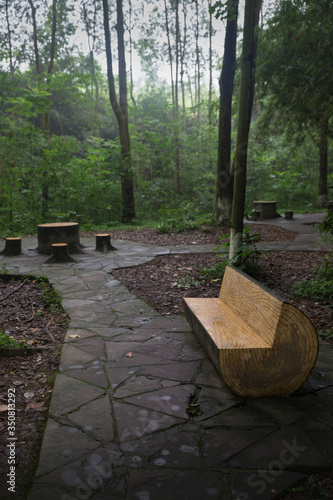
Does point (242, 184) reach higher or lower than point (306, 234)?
higher

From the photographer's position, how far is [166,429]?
2352 millimetres

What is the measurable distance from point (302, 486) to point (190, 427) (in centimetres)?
75

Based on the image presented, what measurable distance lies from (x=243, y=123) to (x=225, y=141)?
5946 millimetres

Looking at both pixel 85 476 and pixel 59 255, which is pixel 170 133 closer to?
pixel 59 255

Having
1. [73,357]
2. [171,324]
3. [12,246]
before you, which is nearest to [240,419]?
[73,357]

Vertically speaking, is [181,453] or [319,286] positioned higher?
[319,286]

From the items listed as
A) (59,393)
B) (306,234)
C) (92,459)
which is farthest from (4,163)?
(92,459)

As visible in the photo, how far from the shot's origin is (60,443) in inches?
87.2

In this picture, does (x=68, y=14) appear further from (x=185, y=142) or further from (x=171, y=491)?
(x=171, y=491)

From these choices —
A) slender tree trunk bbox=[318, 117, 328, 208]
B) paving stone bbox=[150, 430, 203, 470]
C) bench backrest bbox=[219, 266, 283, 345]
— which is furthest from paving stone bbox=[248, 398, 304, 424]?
slender tree trunk bbox=[318, 117, 328, 208]

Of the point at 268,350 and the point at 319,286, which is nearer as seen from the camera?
the point at 268,350

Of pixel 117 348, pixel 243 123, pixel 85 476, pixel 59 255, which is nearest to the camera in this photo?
pixel 85 476

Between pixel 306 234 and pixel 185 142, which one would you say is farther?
pixel 185 142

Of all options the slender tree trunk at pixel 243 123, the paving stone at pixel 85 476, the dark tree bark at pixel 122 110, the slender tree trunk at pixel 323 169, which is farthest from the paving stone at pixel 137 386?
the slender tree trunk at pixel 323 169
